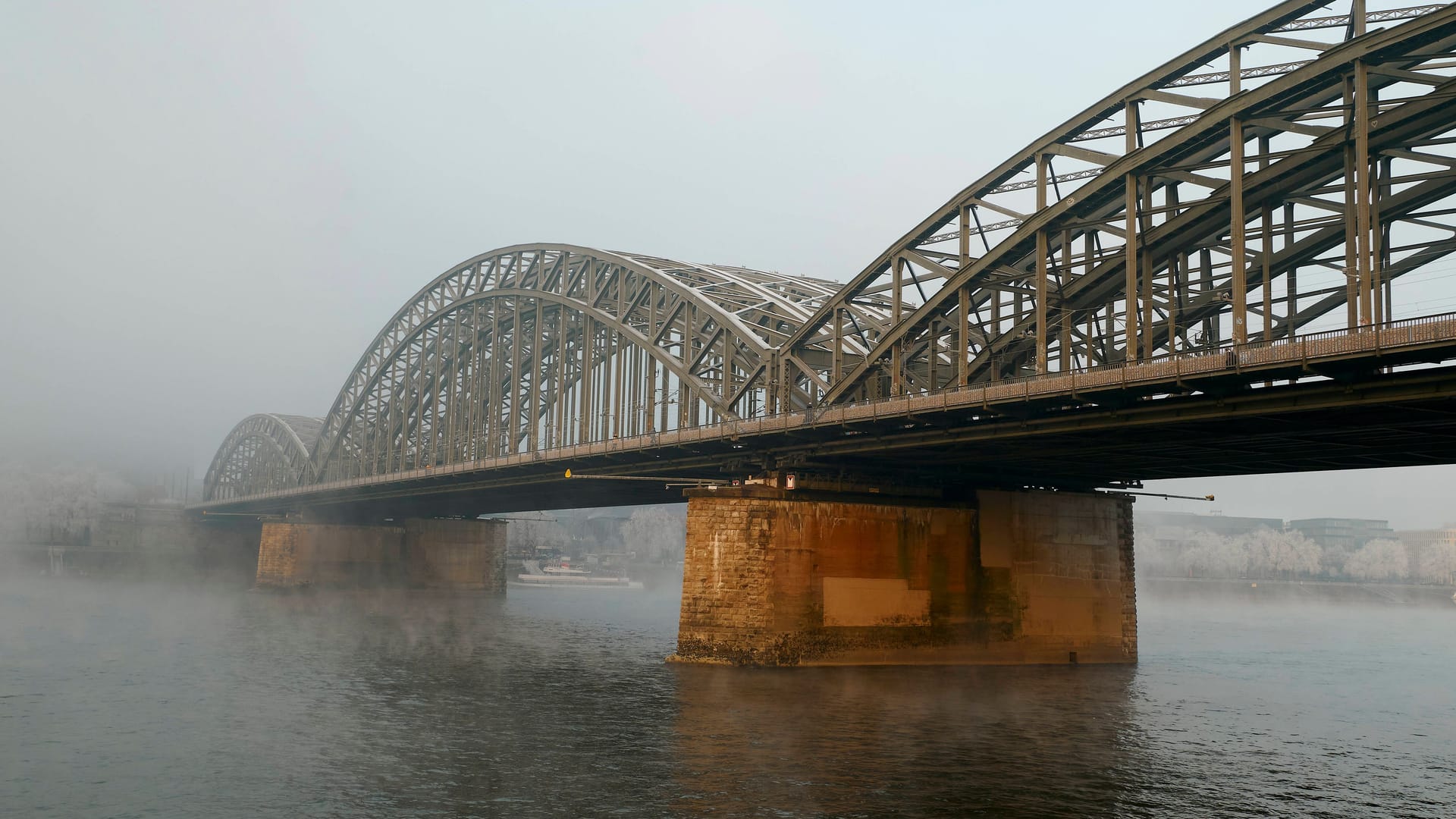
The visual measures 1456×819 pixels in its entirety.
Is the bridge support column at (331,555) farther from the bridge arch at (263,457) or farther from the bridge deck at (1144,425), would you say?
the bridge deck at (1144,425)

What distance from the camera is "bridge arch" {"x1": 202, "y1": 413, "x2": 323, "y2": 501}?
14912cm

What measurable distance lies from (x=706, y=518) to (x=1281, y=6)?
28.7 metres

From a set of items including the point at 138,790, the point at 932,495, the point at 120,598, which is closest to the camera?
the point at 138,790

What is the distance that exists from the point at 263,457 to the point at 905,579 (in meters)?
142

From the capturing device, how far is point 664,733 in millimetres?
34312

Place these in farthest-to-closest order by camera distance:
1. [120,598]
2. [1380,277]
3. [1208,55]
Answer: [120,598] → [1208,55] → [1380,277]

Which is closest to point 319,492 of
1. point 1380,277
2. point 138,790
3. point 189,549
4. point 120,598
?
point 120,598

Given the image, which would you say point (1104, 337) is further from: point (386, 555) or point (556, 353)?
point (386, 555)

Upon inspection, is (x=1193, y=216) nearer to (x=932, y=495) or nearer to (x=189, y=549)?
(x=932, y=495)

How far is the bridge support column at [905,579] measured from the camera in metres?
48.6

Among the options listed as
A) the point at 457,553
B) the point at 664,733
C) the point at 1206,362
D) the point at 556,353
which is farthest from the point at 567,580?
the point at 1206,362

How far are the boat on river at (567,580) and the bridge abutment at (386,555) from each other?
171ft

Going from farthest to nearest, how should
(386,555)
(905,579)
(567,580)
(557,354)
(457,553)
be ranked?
(567,580)
(386,555)
(457,553)
(557,354)
(905,579)

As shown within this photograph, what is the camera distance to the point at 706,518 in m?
50.1
